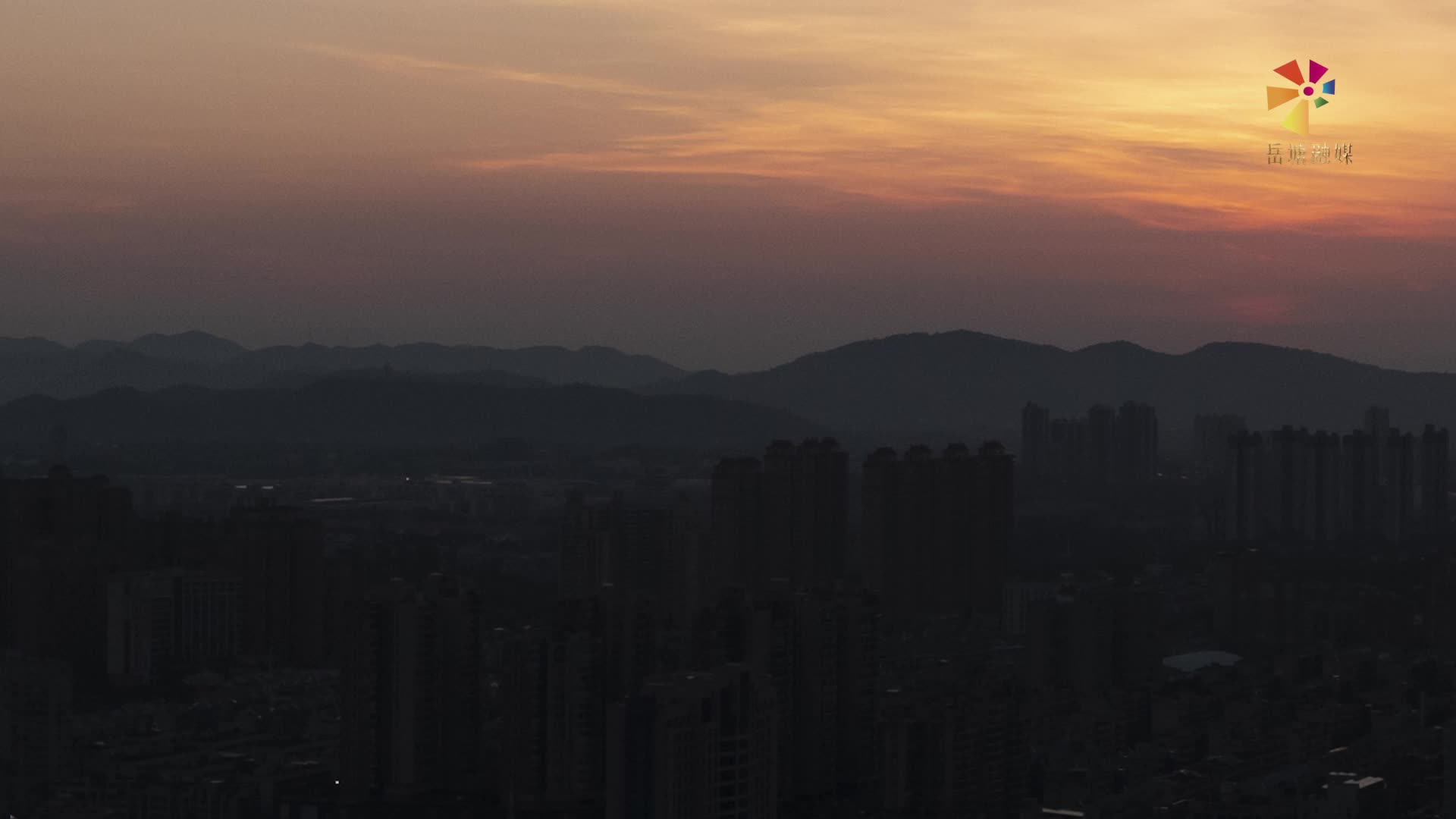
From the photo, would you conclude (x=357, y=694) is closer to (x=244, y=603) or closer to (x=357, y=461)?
(x=244, y=603)

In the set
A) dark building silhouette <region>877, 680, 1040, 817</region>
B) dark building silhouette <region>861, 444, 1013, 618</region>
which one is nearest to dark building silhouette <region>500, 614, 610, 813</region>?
dark building silhouette <region>877, 680, 1040, 817</region>

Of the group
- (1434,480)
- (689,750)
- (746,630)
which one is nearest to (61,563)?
(746,630)

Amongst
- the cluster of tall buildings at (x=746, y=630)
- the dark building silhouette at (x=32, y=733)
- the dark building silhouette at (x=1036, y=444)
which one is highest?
the dark building silhouette at (x=1036, y=444)

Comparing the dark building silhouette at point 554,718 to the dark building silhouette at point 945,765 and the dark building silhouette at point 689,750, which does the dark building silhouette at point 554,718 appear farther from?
the dark building silhouette at point 689,750

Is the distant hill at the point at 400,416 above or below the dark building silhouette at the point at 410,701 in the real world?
above

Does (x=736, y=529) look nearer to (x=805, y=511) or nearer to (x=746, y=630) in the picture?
(x=805, y=511)

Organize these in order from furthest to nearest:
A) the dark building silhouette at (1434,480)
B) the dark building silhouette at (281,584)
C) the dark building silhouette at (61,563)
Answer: the dark building silhouette at (1434,480), the dark building silhouette at (281,584), the dark building silhouette at (61,563)

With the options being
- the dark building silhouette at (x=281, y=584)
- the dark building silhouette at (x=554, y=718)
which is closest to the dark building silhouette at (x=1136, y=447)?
the dark building silhouette at (x=281, y=584)
